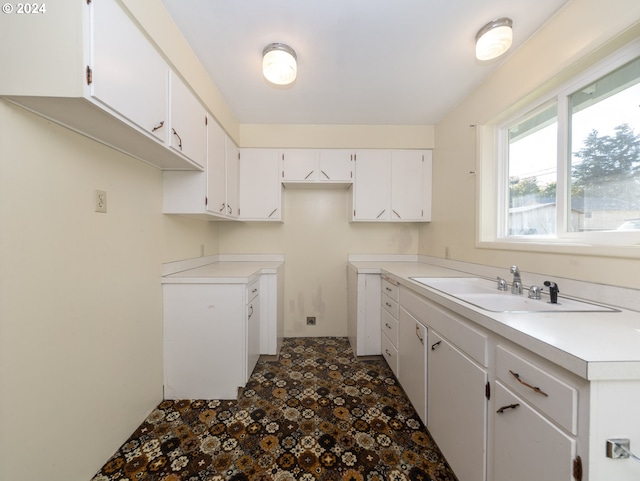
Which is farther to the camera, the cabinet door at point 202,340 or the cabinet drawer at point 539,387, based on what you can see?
the cabinet door at point 202,340

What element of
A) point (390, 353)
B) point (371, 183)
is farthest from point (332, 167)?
point (390, 353)

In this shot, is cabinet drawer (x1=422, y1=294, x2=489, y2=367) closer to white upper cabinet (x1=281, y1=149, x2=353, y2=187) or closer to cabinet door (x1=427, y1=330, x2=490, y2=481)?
cabinet door (x1=427, y1=330, x2=490, y2=481)

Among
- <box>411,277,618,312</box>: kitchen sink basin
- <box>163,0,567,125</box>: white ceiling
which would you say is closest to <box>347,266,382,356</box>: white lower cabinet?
<box>411,277,618,312</box>: kitchen sink basin

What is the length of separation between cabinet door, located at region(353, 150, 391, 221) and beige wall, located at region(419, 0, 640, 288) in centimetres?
53

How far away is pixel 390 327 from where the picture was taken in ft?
6.70

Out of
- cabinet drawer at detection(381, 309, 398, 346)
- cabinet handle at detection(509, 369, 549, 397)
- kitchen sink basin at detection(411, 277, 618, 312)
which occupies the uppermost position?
kitchen sink basin at detection(411, 277, 618, 312)

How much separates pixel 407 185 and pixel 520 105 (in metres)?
1.15

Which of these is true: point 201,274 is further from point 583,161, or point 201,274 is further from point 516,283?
point 583,161

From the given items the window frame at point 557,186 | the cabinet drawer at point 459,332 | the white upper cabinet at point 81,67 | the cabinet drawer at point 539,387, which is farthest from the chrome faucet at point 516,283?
the white upper cabinet at point 81,67

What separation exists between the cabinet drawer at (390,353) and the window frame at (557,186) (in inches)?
42.6

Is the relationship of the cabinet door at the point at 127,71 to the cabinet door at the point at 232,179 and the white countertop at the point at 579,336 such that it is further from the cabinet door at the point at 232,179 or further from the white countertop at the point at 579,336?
the white countertop at the point at 579,336

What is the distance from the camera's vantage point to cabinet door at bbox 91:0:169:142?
884mm

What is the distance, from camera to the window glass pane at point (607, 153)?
108 cm

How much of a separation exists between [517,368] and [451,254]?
5.14 feet
